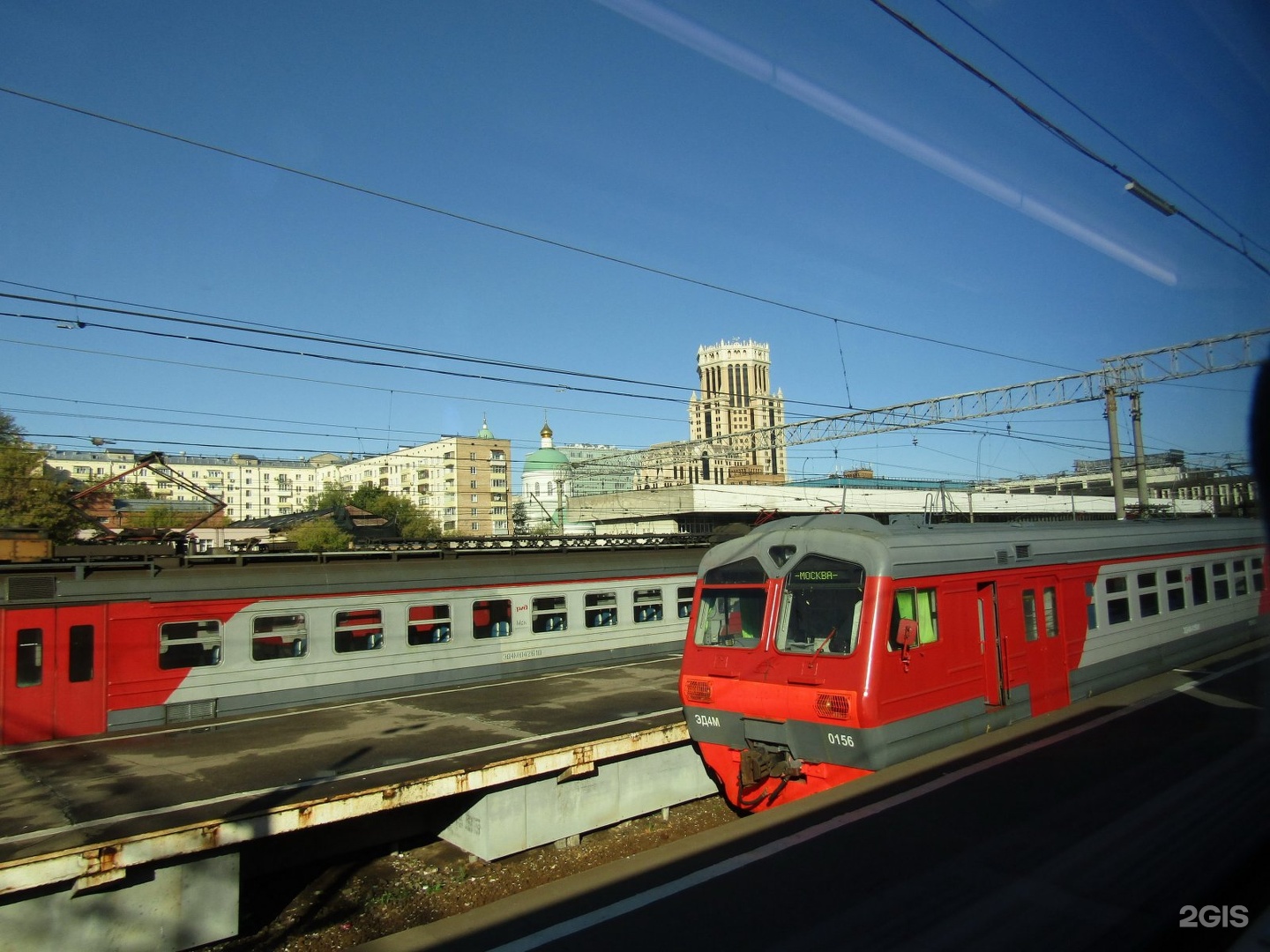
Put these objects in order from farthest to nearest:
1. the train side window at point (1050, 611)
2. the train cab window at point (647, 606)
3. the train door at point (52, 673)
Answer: the train cab window at point (647, 606) → the train door at point (52, 673) → the train side window at point (1050, 611)

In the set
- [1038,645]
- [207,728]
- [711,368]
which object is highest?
[711,368]

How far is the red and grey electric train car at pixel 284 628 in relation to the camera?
12.2 meters

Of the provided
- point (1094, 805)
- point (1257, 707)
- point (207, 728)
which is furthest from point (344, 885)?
point (1257, 707)

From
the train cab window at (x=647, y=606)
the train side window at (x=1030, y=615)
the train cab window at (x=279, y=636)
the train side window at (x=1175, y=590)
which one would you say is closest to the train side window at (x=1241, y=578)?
the train side window at (x=1175, y=590)

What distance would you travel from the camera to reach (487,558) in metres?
17.4

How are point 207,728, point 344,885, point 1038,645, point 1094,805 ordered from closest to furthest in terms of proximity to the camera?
point 1094,805 → point 344,885 → point 1038,645 → point 207,728

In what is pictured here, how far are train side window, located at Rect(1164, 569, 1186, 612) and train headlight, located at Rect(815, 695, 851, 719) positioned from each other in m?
9.15

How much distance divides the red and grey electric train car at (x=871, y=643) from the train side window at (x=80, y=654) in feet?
29.7

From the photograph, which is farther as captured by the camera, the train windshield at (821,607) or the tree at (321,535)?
the tree at (321,535)

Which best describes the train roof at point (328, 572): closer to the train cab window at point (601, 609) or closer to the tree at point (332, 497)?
the train cab window at point (601, 609)

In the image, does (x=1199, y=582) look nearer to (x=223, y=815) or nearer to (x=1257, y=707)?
(x=1257, y=707)

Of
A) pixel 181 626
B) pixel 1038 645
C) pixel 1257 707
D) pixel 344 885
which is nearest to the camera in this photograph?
pixel 344 885

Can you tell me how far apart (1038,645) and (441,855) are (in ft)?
26.4

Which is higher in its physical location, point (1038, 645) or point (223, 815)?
point (1038, 645)
